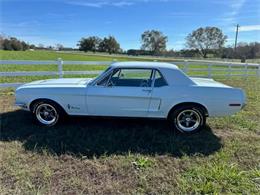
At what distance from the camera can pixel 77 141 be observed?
447cm

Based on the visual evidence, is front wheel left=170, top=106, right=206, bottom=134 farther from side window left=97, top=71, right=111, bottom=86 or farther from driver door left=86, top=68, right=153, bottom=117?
side window left=97, top=71, right=111, bottom=86

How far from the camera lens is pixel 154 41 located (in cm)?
10075

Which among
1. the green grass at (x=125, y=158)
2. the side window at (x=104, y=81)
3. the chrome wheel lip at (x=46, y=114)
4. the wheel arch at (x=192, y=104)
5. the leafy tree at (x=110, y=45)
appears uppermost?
the leafy tree at (x=110, y=45)

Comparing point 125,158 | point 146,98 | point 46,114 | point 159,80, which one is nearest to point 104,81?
point 146,98

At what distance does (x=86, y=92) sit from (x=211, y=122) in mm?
3117

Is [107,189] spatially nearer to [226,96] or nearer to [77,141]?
[77,141]

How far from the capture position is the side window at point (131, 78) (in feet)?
16.4

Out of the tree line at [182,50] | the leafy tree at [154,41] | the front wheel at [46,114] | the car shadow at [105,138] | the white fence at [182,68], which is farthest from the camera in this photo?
the leafy tree at [154,41]

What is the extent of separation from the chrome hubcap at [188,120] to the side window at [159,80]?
0.73 m

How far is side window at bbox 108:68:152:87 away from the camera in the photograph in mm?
5004

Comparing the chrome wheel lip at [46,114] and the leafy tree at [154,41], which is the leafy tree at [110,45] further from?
the chrome wheel lip at [46,114]

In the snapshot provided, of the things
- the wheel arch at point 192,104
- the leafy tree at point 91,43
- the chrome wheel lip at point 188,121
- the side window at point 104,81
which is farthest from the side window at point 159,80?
the leafy tree at point 91,43

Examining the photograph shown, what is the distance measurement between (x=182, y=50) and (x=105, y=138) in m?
89.6

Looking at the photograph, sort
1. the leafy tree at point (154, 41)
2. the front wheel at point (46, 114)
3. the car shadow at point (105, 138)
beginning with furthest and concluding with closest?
the leafy tree at point (154, 41) → the front wheel at point (46, 114) → the car shadow at point (105, 138)
